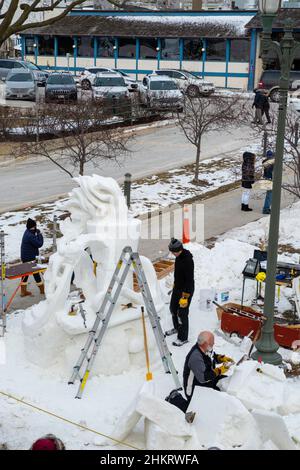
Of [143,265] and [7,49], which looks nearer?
[143,265]

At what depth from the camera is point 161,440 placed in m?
7.23

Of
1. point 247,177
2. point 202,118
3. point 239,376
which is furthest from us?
point 202,118

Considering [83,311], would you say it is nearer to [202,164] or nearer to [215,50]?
[202,164]

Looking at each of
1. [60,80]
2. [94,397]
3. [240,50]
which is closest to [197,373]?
[94,397]

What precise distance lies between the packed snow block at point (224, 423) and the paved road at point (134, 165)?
10772mm

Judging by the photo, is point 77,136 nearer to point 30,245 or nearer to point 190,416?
point 30,245

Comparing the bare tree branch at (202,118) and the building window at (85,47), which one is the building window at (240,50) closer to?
the building window at (85,47)

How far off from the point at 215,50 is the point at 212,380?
1378 inches

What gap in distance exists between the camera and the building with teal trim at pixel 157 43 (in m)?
39.6

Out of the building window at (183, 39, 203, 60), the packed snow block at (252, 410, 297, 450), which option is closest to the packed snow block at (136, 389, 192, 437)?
the packed snow block at (252, 410, 297, 450)

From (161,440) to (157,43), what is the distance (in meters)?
37.3

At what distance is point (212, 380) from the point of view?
827 centimetres

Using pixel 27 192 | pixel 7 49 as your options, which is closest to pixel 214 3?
pixel 7 49

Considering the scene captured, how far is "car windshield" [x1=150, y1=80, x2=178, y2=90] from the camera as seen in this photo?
96.0 feet
